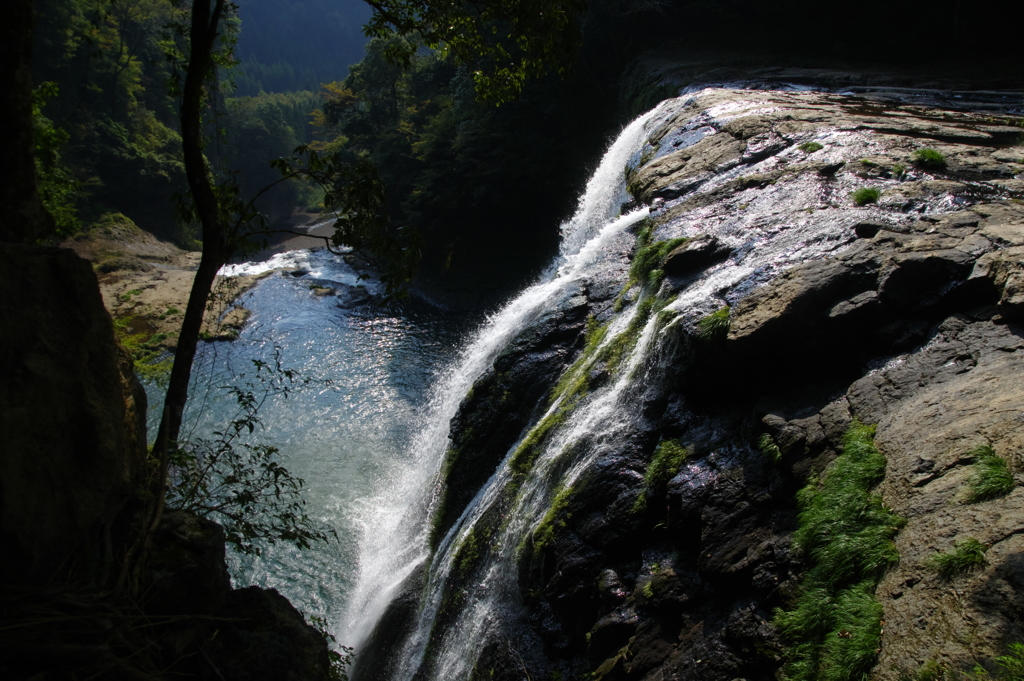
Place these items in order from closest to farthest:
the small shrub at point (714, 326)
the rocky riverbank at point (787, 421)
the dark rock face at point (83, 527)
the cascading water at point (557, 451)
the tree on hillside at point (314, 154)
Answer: the dark rock face at point (83, 527), the rocky riverbank at point (787, 421), the tree on hillside at point (314, 154), the small shrub at point (714, 326), the cascading water at point (557, 451)

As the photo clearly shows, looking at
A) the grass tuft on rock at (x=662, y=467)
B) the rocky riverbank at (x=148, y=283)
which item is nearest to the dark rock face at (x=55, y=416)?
the grass tuft on rock at (x=662, y=467)

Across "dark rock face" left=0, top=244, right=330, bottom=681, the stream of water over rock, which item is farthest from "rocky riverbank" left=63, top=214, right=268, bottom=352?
"dark rock face" left=0, top=244, right=330, bottom=681

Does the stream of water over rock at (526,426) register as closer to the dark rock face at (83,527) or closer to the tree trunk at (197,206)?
the dark rock face at (83,527)

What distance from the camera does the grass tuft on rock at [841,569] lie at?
2943 millimetres

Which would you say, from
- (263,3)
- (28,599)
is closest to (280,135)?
(28,599)

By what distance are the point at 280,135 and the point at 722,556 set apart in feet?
201

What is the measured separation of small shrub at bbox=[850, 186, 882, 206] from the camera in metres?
5.95

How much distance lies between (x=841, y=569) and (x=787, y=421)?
133 cm

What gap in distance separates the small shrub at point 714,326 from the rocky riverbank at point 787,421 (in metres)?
0.02

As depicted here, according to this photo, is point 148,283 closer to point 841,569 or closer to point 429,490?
point 429,490

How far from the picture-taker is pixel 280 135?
55.3m

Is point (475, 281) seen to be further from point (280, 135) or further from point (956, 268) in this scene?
point (280, 135)

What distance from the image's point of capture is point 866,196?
19.6 feet

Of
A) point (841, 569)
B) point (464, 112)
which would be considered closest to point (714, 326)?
point (841, 569)
